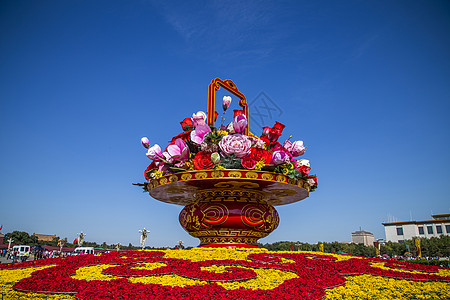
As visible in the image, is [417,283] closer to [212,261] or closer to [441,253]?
[212,261]

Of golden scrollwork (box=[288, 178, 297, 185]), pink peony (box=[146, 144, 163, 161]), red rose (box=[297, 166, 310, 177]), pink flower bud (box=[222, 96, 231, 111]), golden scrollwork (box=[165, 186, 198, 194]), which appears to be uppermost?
pink flower bud (box=[222, 96, 231, 111])

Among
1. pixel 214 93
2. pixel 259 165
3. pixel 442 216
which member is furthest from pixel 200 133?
pixel 442 216

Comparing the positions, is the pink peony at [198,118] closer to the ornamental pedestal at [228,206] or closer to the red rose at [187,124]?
the red rose at [187,124]

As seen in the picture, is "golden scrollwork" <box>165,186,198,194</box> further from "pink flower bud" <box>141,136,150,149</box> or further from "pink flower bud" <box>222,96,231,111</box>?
"pink flower bud" <box>222,96,231,111</box>

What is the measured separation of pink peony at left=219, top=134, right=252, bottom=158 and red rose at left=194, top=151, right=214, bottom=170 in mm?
326

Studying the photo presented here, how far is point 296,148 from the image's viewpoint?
6844 mm

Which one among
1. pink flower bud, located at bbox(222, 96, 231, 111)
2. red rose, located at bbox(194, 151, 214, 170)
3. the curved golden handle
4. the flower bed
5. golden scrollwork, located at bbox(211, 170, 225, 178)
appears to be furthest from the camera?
pink flower bud, located at bbox(222, 96, 231, 111)

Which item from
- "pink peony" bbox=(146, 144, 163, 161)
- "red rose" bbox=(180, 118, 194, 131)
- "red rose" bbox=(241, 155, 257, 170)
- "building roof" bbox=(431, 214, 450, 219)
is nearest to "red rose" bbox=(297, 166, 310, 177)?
"red rose" bbox=(241, 155, 257, 170)

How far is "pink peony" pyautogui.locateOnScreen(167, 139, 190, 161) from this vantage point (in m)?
5.98

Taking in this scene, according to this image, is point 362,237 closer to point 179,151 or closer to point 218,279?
point 179,151

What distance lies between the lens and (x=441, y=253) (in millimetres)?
35812

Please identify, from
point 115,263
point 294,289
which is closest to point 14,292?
point 115,263

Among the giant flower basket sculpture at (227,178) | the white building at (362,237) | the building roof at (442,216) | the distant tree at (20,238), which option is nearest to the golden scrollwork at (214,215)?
the giant flower basket sculpture at (227,178)

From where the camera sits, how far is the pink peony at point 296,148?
6816mm
